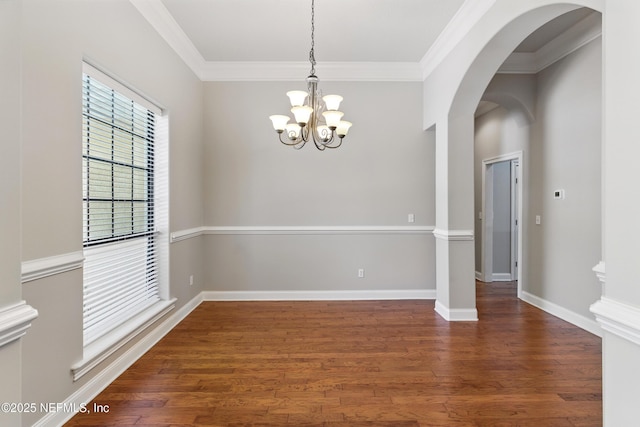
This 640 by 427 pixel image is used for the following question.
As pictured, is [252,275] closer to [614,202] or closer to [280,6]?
[280,6]

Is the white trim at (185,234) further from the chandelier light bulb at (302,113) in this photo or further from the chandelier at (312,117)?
the chandelier light bulb at (302,113)

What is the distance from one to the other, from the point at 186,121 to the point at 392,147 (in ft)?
8.65

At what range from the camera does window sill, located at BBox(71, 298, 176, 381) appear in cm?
215

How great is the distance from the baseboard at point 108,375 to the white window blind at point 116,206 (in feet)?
0.84

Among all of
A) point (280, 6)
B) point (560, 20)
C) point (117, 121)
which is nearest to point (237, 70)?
point (280, 6)

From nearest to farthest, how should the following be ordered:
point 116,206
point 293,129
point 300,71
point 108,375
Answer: point 108,375, point 116,206, point 293,129, point 300,71

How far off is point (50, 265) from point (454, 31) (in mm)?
3974

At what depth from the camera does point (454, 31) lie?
3.43m

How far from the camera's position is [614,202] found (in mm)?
1341

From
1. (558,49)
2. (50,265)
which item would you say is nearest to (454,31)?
(558,49)

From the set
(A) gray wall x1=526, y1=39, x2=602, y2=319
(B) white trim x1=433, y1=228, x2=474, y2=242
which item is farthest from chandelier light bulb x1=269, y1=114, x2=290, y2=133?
(A) gray wall x1=526, y1=39, x2=602, y2=319

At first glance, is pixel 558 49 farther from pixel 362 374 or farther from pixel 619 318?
pixel 362 374

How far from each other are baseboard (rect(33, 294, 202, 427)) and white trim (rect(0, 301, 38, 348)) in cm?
120

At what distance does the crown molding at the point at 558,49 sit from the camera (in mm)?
3287
